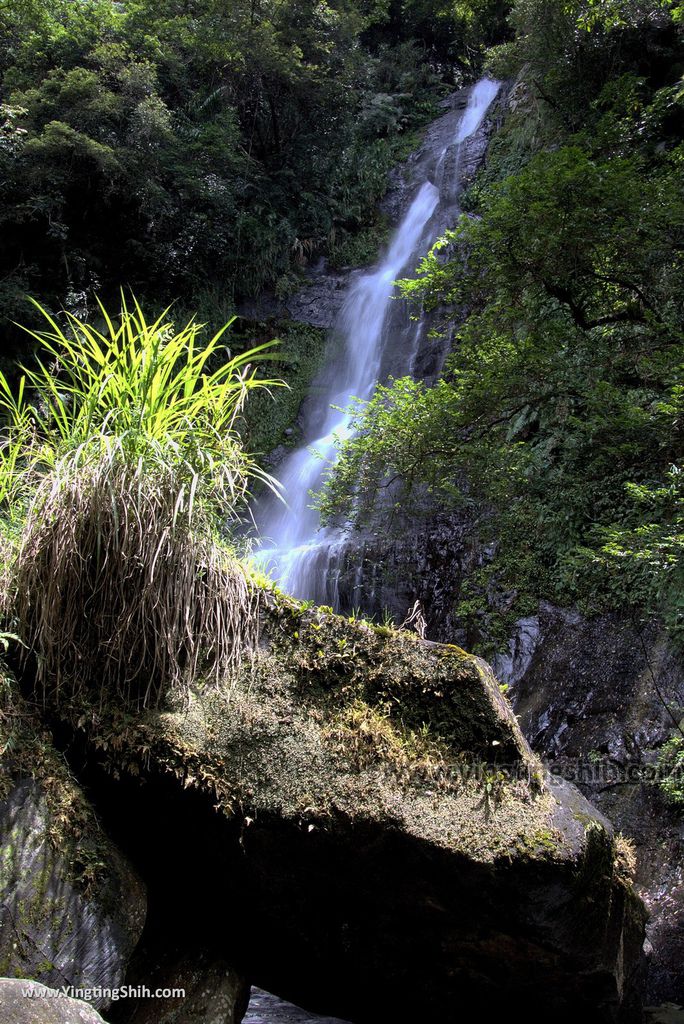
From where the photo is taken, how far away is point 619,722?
16.3ft

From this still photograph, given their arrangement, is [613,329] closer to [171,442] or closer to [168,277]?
[171,442]

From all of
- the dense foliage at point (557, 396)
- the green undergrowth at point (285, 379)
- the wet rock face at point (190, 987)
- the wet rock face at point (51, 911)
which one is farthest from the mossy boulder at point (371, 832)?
the green undergrowth at point (285, 379)

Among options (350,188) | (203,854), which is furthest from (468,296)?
(350,188)

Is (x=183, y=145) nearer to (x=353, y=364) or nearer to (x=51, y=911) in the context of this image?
(x=353, y=364)

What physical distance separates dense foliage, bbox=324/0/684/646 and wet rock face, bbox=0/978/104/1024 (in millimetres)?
3899

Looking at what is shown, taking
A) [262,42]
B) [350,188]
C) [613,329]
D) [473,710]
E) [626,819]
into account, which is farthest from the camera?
[350,188]

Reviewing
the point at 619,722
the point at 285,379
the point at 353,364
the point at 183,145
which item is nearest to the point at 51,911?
the point at 619,722

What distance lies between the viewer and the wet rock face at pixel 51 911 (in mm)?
2185

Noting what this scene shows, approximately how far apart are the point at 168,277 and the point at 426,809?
45.8 feet

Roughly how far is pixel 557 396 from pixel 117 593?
14.7 ft

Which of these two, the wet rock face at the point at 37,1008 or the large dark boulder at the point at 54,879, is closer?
the wet rock face at the point at 37,1008

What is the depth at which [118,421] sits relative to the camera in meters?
2.68

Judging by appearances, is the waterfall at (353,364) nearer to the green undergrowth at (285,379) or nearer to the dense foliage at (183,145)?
the green undergrowth at (285,379)

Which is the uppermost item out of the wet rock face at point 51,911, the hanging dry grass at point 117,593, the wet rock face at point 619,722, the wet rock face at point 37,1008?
the hanging dry grass at point 117,593
